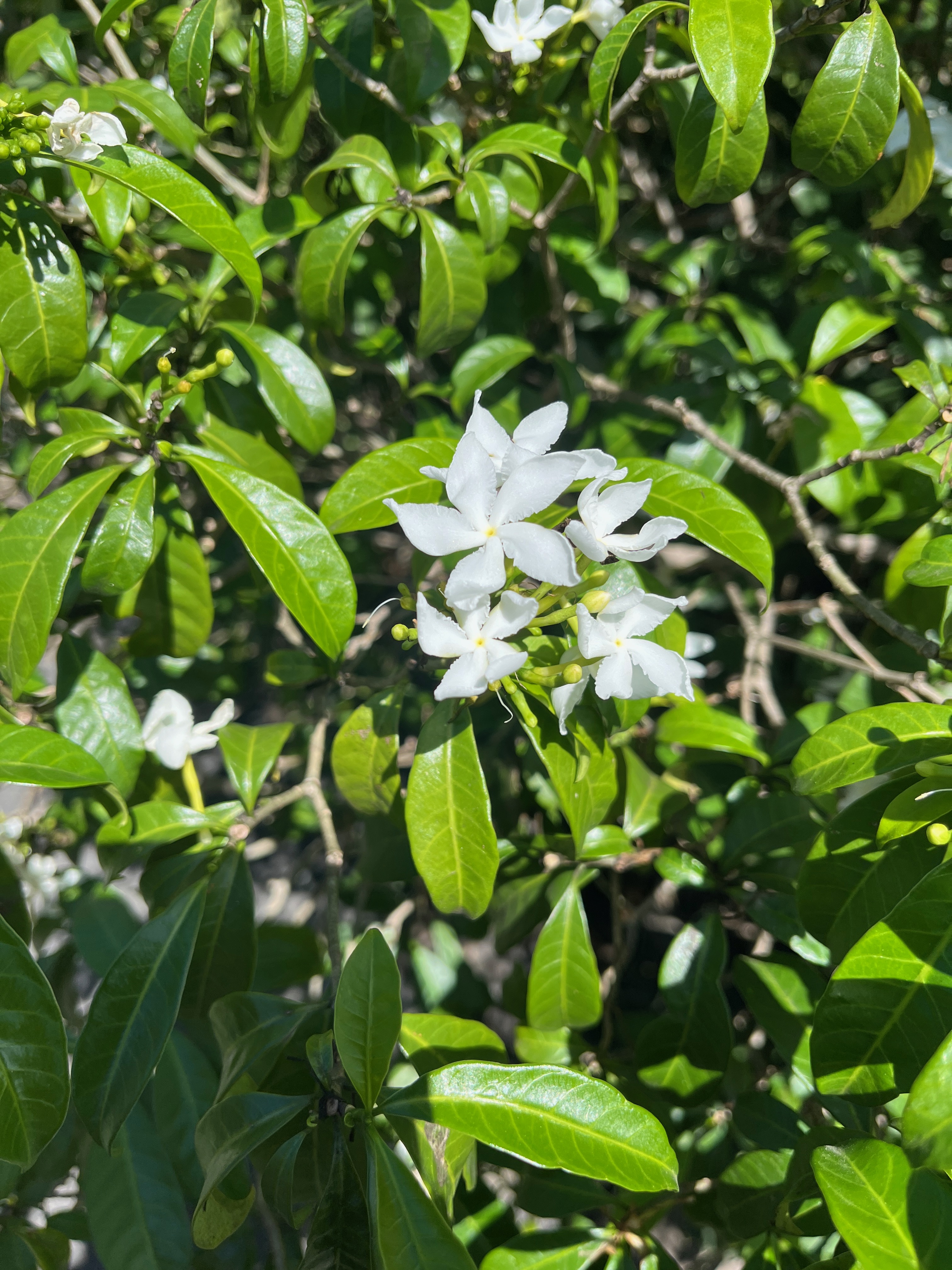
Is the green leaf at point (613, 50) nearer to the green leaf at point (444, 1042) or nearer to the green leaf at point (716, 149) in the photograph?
the green leaf at point (716, 149)

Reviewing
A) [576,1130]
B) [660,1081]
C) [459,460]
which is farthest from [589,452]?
[660,1081]

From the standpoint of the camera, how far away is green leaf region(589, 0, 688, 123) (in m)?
1.00

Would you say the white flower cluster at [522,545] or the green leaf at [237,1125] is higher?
the white flower cluster at [522,545]

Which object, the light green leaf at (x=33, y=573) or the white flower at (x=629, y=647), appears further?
the light green leaf at (x=33, y=573)

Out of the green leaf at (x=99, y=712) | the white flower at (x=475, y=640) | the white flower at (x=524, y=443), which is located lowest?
the green leaf at (x=99, y=712)

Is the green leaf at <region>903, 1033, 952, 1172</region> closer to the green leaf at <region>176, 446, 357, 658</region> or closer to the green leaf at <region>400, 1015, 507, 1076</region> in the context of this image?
the green leaf at <region>400, 1015, 507, 1076</region>

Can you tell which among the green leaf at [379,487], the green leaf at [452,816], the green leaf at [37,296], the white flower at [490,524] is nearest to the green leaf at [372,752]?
the green leaf at [452,816]

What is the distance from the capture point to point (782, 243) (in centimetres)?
190

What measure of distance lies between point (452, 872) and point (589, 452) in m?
0.51

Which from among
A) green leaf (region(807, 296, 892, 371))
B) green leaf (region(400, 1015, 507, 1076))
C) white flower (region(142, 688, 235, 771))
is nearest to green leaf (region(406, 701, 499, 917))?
green leaf (region(400, 1015, 507, 1076))

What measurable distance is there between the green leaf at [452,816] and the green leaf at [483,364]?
0.59 meters

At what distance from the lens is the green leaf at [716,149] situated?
1.05 meters

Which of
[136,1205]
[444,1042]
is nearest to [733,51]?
[444,1042]

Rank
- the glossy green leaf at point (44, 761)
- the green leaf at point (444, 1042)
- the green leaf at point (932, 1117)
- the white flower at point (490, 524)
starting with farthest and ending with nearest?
the green leaf at point (444, 1042)
the glossy green leaf at point (44, 761)
the white flower at point (490, 524)
the green leaf at point (932, 1117)
